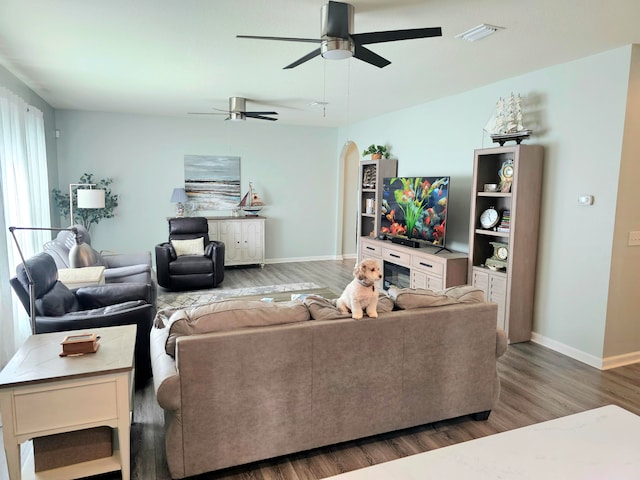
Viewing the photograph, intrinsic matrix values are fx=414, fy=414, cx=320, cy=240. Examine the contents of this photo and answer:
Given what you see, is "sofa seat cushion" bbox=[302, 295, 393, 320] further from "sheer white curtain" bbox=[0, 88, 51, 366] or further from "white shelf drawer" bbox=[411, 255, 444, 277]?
"sheer white curtain" bbox=[0, 88, 51, 366]

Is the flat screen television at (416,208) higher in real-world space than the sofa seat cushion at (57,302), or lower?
higher

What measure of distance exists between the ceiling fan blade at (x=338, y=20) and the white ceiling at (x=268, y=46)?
8cm

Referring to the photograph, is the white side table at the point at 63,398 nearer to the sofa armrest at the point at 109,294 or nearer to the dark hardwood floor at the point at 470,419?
the dark hardwood floor at the point at 470,419

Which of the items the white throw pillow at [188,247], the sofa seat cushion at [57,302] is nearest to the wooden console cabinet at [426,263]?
the white throw pillow at [188,247]

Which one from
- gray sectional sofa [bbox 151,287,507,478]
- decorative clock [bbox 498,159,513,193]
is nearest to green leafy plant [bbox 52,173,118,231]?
gray sectional sofa [bbox 151,287,507,478]

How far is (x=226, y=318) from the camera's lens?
6.80 ft

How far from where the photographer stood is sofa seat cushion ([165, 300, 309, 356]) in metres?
2.03

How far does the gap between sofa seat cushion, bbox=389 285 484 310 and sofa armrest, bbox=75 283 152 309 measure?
221 cm

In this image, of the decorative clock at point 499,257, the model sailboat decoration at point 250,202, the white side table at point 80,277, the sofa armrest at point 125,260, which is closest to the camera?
the white side table at point 80,277

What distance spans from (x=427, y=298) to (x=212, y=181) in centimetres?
569

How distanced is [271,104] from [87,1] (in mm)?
3366

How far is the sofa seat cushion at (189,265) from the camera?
5770 millimetres

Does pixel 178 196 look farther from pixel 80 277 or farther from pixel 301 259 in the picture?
pixel 80 277

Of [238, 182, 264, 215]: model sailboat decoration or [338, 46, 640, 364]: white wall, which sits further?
[238, 182, 264, 215]: model sailboat decoration
